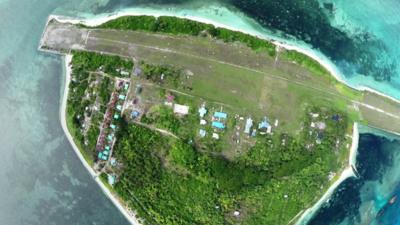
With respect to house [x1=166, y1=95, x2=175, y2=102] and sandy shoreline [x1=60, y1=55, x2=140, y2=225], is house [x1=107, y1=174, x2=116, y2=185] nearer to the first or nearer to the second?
sandy shoreline [x1=60, y1=55, x2=140, y2=225]

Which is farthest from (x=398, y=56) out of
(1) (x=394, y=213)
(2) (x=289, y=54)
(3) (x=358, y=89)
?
(1) (x=394, y=213)

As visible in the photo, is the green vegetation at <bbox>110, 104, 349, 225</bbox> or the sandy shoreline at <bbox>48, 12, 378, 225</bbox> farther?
the sandy shoreline at <bbox>48, 12, 378, 225</bbox>

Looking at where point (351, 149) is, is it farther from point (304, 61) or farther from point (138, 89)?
point (138, 89)

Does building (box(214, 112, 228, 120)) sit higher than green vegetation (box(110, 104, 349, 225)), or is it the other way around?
building (box(214, 112, 228, 120))

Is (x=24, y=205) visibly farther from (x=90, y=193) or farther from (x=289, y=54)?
(x=289, y=54)

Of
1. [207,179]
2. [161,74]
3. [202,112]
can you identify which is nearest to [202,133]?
[202,112]

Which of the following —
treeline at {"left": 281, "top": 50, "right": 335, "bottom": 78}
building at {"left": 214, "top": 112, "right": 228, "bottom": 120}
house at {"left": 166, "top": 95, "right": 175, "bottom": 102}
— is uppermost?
treeline at {"left": 281, "top": 50, "right": 335, "bottom": 78}

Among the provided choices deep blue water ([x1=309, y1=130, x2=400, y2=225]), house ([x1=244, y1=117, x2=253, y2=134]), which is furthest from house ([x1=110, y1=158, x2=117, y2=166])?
deep blue water ([x1=309, y1=130, x2=400, y2=225])
